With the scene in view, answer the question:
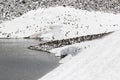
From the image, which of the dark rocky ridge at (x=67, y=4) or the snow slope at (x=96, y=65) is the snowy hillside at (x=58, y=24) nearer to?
the dark rocky ridge at (x=67, y=4)

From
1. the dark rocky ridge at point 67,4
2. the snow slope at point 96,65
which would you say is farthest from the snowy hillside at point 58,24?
the snow slope at point 96,65

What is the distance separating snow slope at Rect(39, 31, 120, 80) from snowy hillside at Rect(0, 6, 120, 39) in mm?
104418

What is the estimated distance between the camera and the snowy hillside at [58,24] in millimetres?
128500

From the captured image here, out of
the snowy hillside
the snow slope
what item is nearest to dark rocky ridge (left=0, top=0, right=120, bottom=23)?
the snowy hillside

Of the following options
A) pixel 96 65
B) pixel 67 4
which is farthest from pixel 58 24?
pixel 96 65

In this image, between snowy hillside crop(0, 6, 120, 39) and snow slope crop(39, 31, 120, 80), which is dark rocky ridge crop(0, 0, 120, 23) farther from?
snow slope crop(39, 31, 120, 80)

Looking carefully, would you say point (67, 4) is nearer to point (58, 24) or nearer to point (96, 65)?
point (58, 24)

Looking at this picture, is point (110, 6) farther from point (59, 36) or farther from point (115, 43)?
point (115, 43)

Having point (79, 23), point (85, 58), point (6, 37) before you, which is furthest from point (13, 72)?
point (79, 23)

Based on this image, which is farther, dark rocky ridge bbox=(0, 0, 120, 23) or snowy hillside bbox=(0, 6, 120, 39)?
dark rocky ridge bbox=(0, 0, 120, 23)

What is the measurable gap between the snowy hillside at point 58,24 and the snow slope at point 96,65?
343ft

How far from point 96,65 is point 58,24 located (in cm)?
11631

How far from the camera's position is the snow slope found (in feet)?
51.0

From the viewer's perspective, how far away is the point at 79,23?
139m
